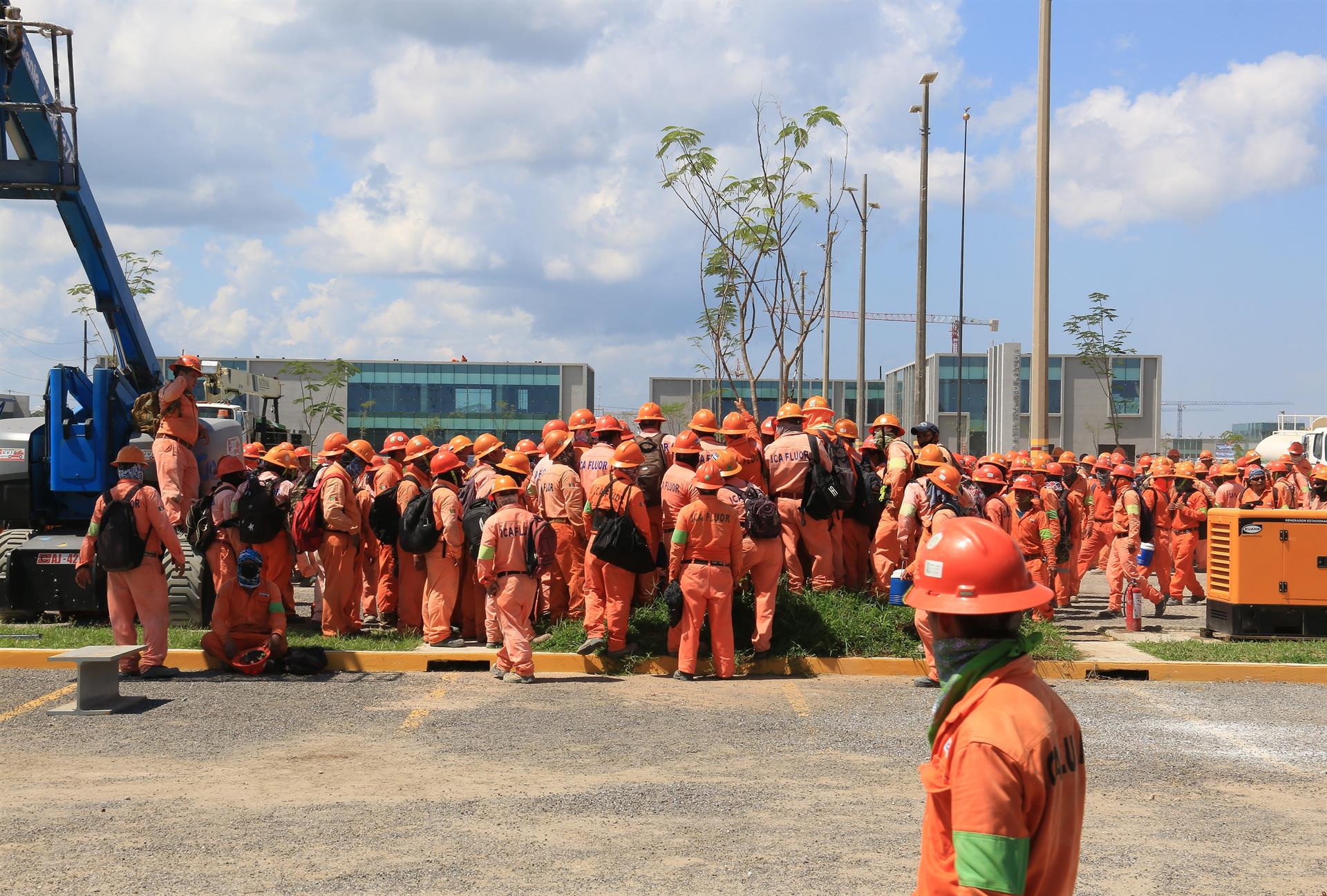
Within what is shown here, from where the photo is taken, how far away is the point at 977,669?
9.08ft

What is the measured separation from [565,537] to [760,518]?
2.38 metres

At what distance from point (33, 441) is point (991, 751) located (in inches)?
526

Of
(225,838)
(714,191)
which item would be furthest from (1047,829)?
(714,191)

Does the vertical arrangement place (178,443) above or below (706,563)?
above

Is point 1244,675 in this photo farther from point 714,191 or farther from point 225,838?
point 714,191

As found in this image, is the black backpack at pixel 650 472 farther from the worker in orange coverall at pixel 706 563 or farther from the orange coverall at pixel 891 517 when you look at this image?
the orange coverall at pixel 891 517

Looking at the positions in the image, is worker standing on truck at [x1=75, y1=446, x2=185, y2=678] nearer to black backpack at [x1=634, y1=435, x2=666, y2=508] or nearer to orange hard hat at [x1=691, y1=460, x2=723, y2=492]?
black backpack at [x1=634, y1=435, x2=666, y2=508]

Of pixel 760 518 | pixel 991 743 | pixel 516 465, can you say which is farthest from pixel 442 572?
pixel 991 743

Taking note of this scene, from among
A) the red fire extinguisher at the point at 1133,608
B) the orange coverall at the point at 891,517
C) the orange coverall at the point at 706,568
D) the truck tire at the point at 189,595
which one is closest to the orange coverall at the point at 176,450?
the truck tire at the point at 189,595

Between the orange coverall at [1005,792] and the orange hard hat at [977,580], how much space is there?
6.0 inches

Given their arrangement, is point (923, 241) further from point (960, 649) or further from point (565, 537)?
point (960, 649)

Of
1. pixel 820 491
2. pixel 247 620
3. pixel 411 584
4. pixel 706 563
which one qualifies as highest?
pixel 820 491

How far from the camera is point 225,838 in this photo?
6.30m

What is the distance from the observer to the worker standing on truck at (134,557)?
10602 millimetres
